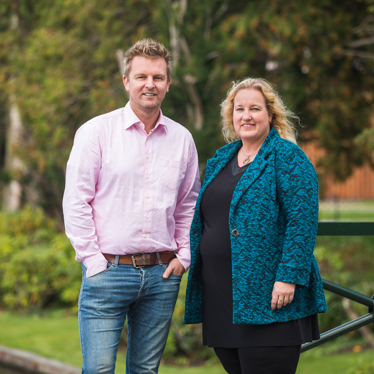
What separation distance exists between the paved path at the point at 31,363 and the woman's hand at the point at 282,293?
433 centimetres

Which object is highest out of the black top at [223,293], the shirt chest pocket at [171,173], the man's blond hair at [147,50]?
the man's blond hair at [147,50]

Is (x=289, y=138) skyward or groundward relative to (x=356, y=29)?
groundward

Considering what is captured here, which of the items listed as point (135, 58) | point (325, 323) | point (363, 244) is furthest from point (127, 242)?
point (363, 244)

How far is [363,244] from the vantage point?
364 inches

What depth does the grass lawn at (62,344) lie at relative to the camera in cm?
608

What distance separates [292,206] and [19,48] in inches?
544

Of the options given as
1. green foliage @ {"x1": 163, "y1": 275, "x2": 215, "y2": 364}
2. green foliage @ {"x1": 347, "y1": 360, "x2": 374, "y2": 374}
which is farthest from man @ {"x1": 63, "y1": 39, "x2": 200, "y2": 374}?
green foliage @ {"x1": 163, "y1": 275, "x2": 215, "y2": 364}

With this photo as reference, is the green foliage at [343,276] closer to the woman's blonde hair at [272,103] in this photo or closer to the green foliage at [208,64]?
the green foliage at [208,64]

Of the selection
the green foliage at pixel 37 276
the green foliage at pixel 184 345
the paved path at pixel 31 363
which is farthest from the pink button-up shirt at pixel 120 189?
the green foliage at pixel 37 276

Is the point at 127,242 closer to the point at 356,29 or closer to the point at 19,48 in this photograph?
the point at 356,29

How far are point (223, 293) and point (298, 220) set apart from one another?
50 centimetres

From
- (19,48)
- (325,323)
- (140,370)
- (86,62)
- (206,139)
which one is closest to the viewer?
(140,370)

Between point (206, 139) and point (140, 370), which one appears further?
point (206, 139)

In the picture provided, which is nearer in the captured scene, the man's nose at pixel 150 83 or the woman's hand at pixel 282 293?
the woman's hand at pixel 282 293
